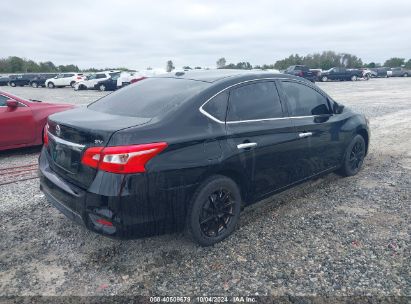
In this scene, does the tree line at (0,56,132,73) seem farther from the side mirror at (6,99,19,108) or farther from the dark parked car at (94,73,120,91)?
the side mirror at (6,99,19,108)

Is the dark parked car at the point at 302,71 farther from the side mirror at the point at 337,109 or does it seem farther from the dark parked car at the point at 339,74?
the side mirror at the point at 337,109

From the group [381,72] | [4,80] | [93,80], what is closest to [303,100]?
[93,80]

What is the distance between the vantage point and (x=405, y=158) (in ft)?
21.5

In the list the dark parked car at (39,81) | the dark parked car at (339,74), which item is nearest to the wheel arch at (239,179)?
the dark parked car at (339,74)

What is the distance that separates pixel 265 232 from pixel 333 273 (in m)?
0.88

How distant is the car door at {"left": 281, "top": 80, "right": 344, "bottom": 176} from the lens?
4.21 metres

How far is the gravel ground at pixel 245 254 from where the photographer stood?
9.55ft

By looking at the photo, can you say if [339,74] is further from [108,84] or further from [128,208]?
[128,208]

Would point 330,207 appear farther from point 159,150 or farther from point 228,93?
point 159,150

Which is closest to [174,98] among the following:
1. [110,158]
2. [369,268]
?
[110,158]

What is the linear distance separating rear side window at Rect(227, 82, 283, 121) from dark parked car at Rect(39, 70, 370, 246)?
0.01 meters

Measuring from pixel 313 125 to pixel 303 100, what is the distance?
341 millimetres

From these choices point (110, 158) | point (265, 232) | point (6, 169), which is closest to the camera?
point (110, 158)

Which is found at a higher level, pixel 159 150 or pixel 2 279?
pixel 159 150
